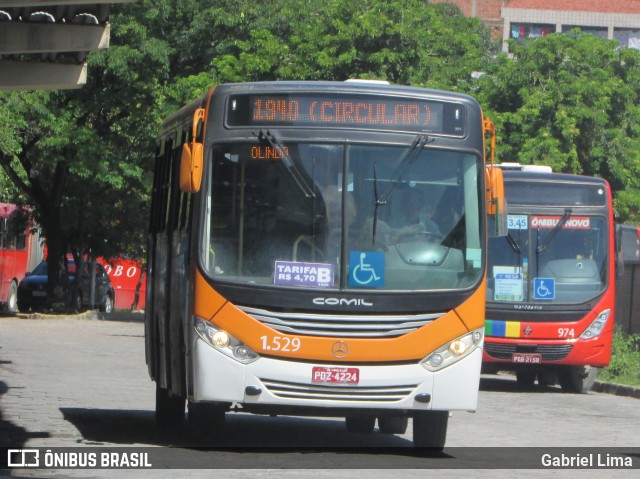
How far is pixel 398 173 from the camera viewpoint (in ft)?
36.5

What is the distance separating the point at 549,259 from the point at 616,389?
2.33 meters

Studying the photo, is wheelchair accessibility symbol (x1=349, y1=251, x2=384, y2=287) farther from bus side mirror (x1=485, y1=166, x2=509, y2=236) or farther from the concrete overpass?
the concrete overpass

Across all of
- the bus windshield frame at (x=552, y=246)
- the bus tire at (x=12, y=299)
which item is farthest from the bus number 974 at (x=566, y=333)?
the bus tire at (x=12, y=299)

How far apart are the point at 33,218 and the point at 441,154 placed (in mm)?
36505

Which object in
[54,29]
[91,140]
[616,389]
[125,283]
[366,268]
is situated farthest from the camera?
[125,283]

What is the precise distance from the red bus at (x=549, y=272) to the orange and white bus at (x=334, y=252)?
30.3 feet

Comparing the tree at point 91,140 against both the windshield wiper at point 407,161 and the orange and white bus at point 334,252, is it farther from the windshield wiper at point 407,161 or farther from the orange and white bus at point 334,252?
the windshield wiper at point 407,161

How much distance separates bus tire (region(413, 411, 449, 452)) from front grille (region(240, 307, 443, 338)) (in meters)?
0.92

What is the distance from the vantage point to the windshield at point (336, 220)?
10.9 metres

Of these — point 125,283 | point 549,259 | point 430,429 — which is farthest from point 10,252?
point 430,429

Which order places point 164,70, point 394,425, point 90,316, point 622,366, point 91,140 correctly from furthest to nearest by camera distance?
point 90,316, point 164,70, point 91,140, point 622,366, point 394,425

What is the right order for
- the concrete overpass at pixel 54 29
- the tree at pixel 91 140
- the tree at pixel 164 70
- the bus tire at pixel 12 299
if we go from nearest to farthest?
the concrete overpass at pixel 54 29 < the tree at pixel 164 70 < the tree at pixel 91 140 < the bus tire at pixel 12 299

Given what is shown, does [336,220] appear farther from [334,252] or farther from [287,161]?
[287,161]

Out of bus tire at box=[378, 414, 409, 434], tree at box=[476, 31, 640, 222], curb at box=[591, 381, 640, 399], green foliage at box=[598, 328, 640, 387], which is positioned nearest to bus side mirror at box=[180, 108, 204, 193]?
bus tire at box=[378, 414, 409, 434]
